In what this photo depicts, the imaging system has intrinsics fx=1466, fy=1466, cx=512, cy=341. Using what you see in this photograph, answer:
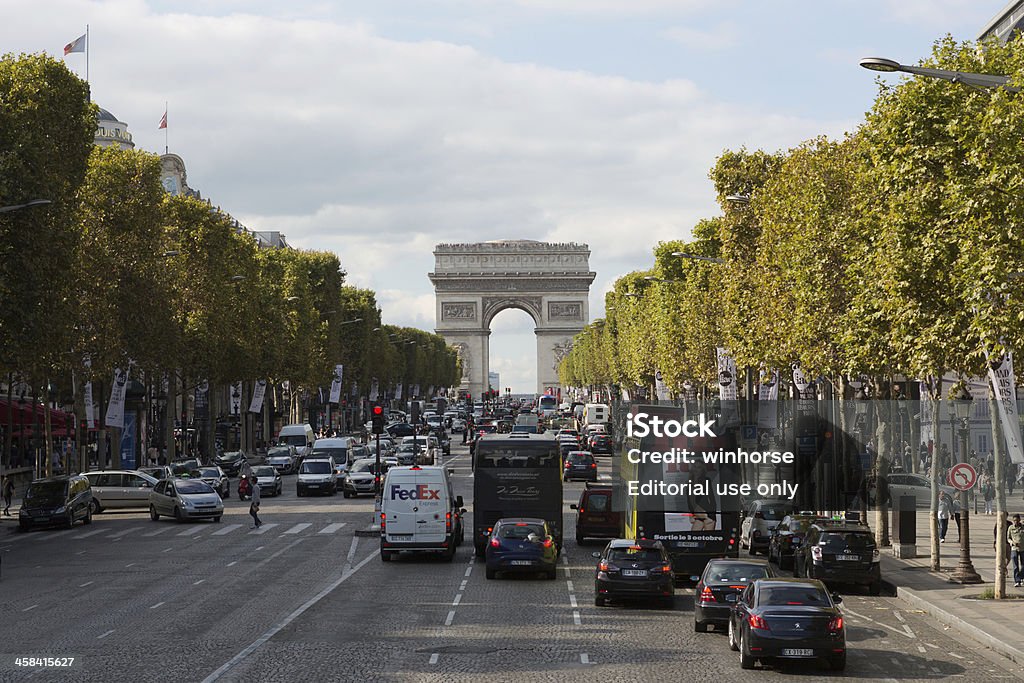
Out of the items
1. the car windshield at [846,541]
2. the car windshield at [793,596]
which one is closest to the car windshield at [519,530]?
the car windshield at [846,541]

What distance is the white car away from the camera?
5344cm

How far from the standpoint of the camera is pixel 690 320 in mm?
70812

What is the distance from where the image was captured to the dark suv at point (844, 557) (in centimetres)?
3272

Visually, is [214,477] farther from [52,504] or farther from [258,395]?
[258,395]

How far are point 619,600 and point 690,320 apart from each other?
1640 inches

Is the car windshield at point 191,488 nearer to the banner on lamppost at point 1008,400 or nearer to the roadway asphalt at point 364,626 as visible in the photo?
the roadway asphalt at point 364,626

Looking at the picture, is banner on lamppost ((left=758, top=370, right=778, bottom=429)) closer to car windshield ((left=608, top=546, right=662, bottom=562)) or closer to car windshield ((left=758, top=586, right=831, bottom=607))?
car windshield ((left=608, top=546, right=662, bottom=562))

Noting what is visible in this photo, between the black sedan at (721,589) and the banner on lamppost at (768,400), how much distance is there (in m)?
28.5

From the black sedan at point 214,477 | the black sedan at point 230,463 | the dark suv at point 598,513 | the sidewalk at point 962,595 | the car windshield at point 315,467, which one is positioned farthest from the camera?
the black sedan at point 230,463

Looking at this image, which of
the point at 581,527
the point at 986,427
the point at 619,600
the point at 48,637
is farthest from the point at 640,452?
the point at 986,427

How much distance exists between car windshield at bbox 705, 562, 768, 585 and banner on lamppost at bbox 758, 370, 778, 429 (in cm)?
2838

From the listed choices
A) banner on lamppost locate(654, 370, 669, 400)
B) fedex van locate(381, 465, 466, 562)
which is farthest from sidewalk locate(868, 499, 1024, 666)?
banner on lamppost locate(654, 370, 669, 400)

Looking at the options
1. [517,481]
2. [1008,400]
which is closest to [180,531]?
[517,481]

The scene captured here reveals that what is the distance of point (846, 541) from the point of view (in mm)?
32844
